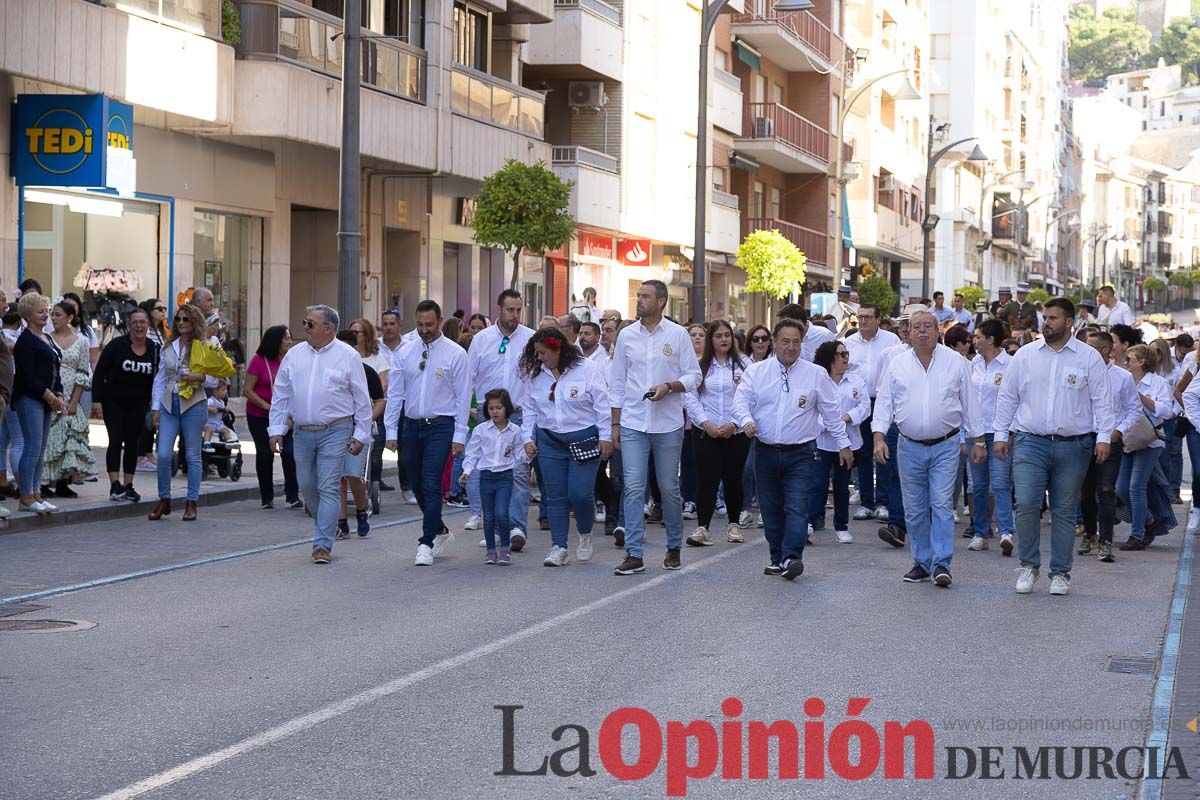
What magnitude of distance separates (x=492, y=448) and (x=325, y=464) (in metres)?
1.19

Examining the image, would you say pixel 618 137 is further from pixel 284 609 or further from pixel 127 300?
pixel 284 609

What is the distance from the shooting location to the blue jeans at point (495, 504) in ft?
42.2

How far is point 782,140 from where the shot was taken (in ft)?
162

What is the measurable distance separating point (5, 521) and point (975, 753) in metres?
9.70

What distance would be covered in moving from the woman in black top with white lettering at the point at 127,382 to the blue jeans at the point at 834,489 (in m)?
5.90

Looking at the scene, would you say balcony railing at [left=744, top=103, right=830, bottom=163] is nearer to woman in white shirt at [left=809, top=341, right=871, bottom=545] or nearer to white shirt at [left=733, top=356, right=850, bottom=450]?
woman in white shirt at [left=809, top=341, right=871, bottom=545]

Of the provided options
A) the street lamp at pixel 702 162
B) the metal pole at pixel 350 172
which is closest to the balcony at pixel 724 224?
the street lamp at pixel 702 162

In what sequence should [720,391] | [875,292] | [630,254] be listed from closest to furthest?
[720,391], [630,254], [875,292]

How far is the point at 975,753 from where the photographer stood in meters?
6.97

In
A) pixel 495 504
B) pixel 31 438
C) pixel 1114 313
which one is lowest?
pixel 495 504

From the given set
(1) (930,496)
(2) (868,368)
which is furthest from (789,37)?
(1) (930,496)

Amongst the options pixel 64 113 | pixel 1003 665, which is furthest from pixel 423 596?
pixel 64 113

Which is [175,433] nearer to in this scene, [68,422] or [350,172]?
[68,422]

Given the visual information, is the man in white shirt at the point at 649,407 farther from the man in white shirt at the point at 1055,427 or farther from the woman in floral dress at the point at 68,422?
the woman in floral dress at the point at 68,422
